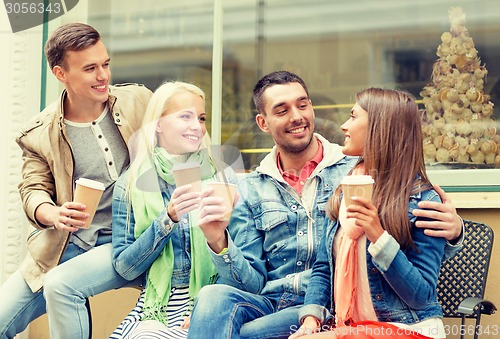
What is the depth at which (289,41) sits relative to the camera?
502 centimetres

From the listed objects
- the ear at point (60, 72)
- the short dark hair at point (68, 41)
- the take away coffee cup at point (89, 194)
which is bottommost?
the take away coffee cup at point (89, 194)

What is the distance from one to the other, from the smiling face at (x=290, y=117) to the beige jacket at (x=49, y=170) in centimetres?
73

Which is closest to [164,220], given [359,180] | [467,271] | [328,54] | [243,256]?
[243,256]

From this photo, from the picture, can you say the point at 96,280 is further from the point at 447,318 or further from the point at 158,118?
the point at 447,318

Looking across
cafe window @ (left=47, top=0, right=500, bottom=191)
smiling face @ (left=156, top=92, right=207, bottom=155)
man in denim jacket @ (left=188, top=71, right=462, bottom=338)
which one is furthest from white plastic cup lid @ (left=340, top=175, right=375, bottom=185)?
cafe window @ (left=47, top=0, right=500, bottom=191)

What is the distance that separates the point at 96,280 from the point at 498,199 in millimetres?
1899

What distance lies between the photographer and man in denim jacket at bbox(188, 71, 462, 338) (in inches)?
144

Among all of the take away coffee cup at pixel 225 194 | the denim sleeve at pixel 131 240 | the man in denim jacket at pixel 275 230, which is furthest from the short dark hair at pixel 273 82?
the denim sleeve at pixel 131 240

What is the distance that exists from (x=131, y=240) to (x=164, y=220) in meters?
0.25

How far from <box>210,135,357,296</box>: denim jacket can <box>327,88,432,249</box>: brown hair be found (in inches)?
16.5

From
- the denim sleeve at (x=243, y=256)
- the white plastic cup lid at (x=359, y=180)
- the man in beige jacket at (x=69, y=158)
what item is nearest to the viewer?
the white plastic cup lid at (x=359, y=180)

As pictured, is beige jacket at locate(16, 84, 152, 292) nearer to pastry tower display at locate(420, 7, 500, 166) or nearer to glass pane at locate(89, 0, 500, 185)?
glass pane at locate(89, 0, 500, 185)

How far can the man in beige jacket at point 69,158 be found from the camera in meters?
4.33

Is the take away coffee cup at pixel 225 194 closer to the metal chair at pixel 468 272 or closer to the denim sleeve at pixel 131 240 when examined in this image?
the denim sleeve at pixel 131 240
